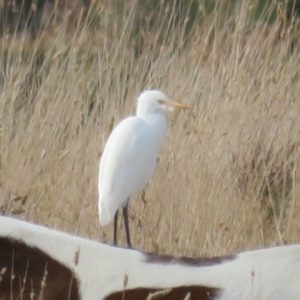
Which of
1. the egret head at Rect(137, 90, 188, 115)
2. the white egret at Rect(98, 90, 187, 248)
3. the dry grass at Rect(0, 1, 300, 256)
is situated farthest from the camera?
the egret head at Rect(137, 90, 188, 115)

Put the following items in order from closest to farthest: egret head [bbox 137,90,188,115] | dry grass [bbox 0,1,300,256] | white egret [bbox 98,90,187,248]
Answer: dry grass [bbox 0,1,300,256]
white egret [bbox 98,90,187,248]
egret head [bbox 137,90,188,115]

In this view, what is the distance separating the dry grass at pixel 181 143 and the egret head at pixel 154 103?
0.12 m

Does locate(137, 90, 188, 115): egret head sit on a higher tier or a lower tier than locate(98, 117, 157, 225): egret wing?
higher

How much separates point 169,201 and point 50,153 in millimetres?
592

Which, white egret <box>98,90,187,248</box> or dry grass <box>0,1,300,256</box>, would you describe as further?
white egret <box>98,90,187,248</box>

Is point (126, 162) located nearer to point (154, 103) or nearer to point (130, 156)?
point (130, 156)

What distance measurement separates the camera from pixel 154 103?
4.19 m

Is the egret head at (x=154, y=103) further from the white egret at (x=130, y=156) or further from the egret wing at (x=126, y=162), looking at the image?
the egret wing at (x=126, y=162)

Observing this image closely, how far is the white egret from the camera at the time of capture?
12.6 feet

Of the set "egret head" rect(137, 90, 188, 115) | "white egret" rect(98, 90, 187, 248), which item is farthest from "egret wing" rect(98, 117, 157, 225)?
"egret head" rect(137, 90, 188, 115)

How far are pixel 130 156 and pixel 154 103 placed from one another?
0.30m

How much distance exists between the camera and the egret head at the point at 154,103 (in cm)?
416

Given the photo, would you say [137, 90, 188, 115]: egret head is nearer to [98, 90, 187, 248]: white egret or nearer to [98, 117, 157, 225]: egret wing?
[98, 90, 187, 248]: white egret

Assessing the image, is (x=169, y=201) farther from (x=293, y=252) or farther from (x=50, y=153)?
(x=293, y=252)
